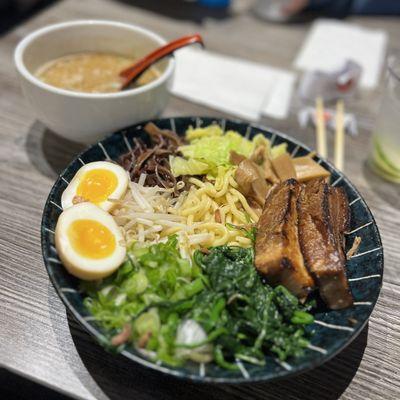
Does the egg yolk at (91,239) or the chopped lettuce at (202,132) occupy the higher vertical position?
the chopped lettuce at (202,132)

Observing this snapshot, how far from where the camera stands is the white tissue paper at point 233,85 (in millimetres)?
2939

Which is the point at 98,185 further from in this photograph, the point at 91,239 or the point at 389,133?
the point at 389,133

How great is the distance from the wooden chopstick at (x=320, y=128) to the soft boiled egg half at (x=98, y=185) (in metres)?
1.35

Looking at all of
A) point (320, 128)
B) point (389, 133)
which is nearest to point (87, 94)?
point (320, 128)

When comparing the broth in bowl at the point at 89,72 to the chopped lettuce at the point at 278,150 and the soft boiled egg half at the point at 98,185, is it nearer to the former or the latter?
the soft boiled egg half at the point at 98,185

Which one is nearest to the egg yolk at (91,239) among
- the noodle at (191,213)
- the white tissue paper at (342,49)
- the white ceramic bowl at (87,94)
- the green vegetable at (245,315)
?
the noodle at (191,213)

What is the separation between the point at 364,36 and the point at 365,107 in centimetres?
121

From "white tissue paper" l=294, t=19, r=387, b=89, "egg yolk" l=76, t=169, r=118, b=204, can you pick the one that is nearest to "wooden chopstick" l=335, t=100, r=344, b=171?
Answer: "white tissue paper" l=294, t=19, r=387, b=89

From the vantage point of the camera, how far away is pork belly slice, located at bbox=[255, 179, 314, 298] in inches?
59.9

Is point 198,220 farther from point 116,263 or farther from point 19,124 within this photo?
point 19,124

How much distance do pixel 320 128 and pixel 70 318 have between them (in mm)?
1924

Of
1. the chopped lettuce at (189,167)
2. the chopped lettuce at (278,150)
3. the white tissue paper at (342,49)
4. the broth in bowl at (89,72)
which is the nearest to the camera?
the chopped lettuce at (189,167)

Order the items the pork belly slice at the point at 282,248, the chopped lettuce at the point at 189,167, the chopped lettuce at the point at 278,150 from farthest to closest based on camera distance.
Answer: the chopped lettuce at the point at 278,150, the chopped lettuce at the point at 189,167, the pork belly slice at the point at 282,248

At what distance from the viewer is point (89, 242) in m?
1.52
